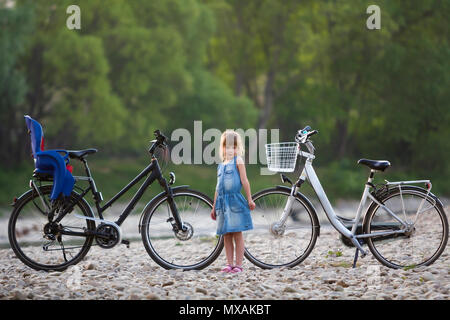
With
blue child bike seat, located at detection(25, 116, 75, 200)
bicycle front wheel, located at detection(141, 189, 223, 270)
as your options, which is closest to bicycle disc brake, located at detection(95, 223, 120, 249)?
bicycle front wheel, located at detection(141, 189, 223, 270)

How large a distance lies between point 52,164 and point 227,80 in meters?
25.2

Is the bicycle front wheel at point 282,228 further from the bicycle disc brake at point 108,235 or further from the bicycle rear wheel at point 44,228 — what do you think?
the bicycle rear wheel at point 44,228

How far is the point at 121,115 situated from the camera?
61.5ft

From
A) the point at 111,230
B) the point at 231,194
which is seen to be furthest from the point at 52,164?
the point at 231,194

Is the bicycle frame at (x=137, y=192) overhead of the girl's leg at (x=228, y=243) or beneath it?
overhead

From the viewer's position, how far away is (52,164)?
15.4 ft

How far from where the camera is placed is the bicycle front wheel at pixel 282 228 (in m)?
4.79

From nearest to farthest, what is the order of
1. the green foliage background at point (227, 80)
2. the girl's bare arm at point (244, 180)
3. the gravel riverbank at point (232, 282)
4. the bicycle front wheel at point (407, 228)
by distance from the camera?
the gravel riverbank at point (232, 282)
the girl's bare arm at point (244, 180)
the bicycle front wheel at point (407, 228)
the green foliage background at point (227, 80)

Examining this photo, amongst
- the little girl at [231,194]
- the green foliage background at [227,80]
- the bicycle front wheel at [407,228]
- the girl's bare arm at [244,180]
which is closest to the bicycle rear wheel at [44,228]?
the little girl at [231,194]

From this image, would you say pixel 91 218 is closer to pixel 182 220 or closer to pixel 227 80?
pixel 182 220

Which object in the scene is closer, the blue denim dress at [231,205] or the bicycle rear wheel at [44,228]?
the blue denim dress at [231,205]

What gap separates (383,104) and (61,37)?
12520 millimetres

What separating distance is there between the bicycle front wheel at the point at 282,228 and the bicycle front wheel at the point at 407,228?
0.47m

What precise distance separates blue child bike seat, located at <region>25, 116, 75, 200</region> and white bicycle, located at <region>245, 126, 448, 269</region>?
58.9 inches
